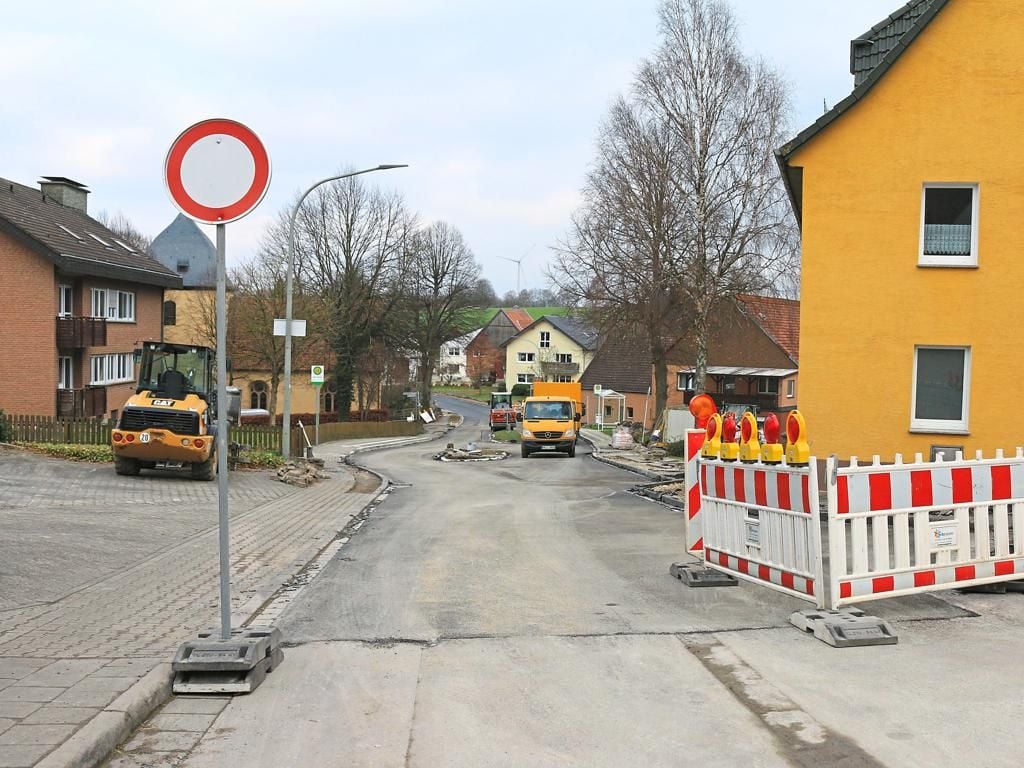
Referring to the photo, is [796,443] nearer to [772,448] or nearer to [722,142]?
[772,448]

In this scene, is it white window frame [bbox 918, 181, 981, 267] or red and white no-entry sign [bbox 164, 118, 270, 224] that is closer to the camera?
red and white no-entry sign [bbox 164, 118, 270, 224]

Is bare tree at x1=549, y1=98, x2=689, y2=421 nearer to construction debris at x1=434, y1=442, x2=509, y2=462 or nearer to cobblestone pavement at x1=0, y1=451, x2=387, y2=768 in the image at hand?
construction debris at x1=434, y1=442, x2=509, y2=462

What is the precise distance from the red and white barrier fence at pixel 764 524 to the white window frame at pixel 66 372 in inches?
1117

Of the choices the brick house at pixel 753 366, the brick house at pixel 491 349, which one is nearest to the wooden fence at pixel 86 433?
the brick house at pixel 753 366

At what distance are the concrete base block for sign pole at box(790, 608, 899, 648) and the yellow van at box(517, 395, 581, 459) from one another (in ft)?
92.7

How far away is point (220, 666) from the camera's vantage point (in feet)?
18.3

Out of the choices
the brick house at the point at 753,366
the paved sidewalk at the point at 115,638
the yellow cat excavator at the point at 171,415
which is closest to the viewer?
the paved sidewalk at the point at 115,638

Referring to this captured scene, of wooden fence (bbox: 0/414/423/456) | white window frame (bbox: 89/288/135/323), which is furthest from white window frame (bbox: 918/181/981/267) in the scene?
white window frame (bbox: 89/288/135/323)

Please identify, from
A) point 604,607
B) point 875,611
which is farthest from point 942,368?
point 604,607

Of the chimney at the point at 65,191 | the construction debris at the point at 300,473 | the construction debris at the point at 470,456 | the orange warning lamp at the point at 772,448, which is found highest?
the chimney at the point at 65,191

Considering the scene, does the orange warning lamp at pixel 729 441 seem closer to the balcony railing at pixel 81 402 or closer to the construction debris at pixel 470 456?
the construction debris at pixel 470 456

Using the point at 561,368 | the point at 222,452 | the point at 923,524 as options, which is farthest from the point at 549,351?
the point at 222,452

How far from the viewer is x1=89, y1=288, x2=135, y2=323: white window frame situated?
111ft

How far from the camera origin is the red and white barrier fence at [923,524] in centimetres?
714
